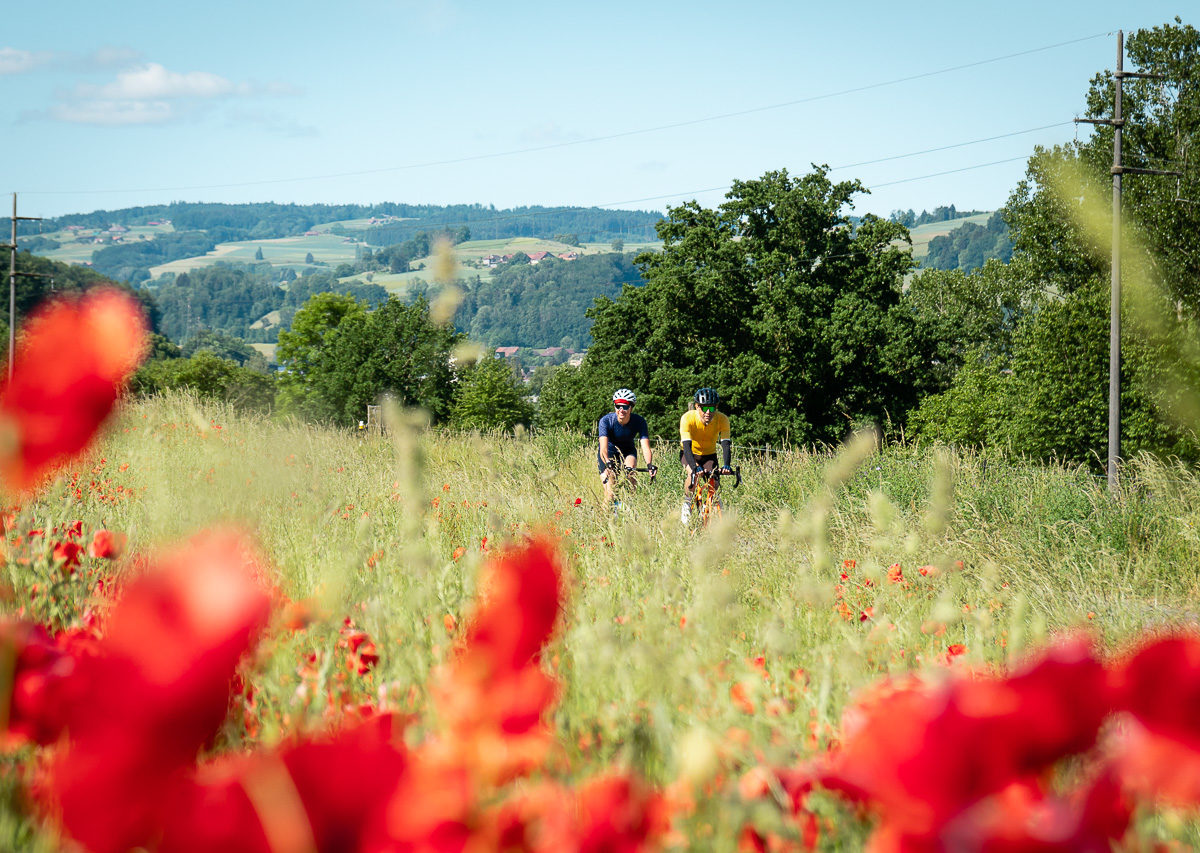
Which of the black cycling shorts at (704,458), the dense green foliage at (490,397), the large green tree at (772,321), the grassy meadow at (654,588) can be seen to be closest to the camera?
the grassy meadow at (654,588)

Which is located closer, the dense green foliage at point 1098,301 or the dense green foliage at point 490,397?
the dense green foliage at point 1098,301

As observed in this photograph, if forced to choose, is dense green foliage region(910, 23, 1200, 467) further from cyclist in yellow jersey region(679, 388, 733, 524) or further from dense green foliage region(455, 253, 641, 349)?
dense green foliage region(455, 253, 641, 349)

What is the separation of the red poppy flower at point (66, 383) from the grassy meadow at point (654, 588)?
161 millimetres

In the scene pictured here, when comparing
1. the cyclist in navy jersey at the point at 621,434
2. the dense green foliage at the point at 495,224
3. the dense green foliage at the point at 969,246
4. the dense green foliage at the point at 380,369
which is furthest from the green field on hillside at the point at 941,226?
the cyclist in navy jersey at the point at 621,434

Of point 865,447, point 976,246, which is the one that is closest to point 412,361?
point 865,447

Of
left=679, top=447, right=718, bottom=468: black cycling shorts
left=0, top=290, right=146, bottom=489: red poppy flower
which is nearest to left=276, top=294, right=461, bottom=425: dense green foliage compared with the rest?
left=679, top=447, right=718, bottom=468: black cycling shorts

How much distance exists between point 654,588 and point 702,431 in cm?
640

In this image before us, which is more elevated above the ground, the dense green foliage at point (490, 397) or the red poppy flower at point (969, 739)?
the red poppy flower at point (969, 739)

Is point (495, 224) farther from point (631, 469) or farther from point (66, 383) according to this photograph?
point (66, 383)

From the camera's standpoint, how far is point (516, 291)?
10944 cm

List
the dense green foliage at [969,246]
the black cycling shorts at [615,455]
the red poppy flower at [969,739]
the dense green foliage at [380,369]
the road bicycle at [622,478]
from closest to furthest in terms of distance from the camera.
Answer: the red poppy flower at [969,739]
the road bicycle at [622,478]
the black cycling shorts at [615,455]
the dense green foliage at [380,369]
the dense green foliage at [969,246]

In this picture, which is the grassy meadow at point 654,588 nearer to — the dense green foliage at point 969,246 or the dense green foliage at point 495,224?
the dense green foliage at point 969,246

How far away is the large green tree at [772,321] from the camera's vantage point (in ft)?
123

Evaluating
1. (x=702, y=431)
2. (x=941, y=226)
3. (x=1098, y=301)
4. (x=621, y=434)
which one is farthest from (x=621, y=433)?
(x=941, y=226)
